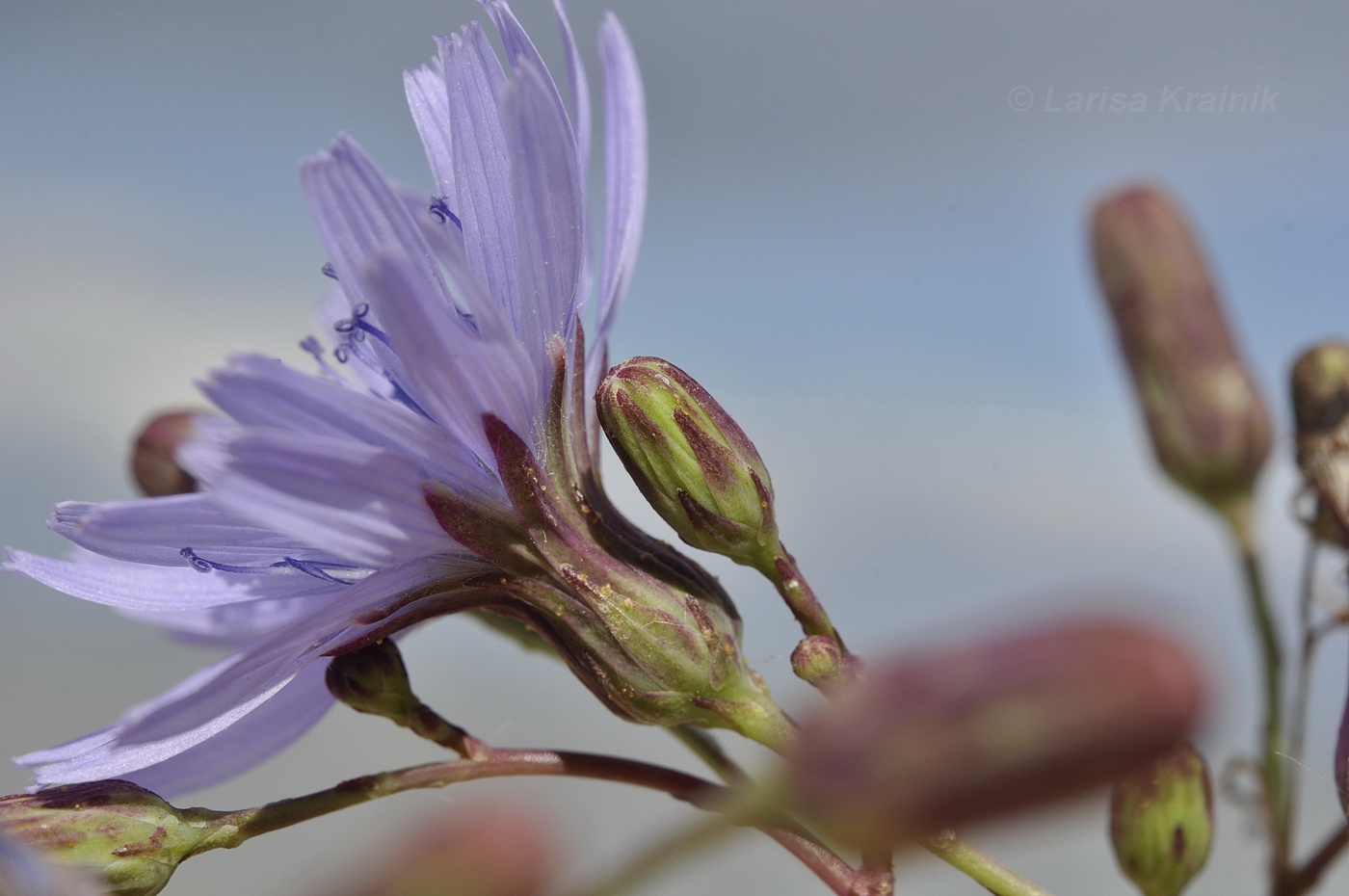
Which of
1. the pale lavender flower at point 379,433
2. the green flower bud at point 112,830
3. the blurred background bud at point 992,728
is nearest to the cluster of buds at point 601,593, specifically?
the pale lavender flower at point 379,433

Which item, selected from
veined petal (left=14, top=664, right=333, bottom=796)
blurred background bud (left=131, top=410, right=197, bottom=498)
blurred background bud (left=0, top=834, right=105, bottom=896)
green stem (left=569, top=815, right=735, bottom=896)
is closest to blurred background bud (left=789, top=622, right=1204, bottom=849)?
green stem (left=569, top=815, right=735, bottom=896)

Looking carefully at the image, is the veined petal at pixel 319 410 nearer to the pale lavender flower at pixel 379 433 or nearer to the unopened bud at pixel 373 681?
the pale lavender flower at pixel 379 433

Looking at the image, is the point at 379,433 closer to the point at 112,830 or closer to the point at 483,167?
the point at 483,167

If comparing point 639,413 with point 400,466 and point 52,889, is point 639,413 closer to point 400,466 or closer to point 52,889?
point 400,466

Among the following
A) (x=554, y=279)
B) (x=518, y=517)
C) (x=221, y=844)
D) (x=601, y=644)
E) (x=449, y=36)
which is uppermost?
(x=449, y=36)

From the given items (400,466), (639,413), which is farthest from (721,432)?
(400,466)

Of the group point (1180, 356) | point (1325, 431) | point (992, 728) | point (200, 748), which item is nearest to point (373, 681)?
point (200, 748)
